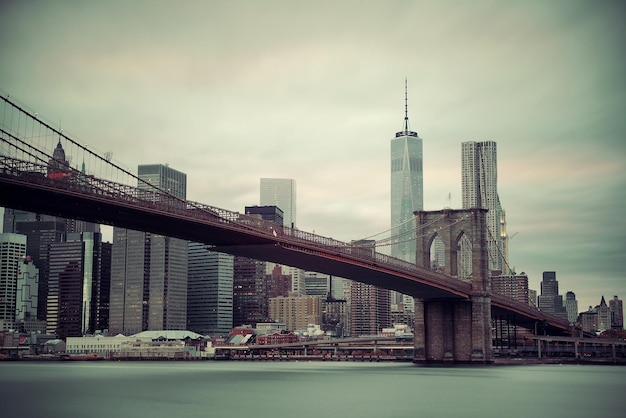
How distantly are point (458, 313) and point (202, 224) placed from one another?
1305 inches

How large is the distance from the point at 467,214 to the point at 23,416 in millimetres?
55385

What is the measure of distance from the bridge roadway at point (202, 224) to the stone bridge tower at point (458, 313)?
6.50 ft

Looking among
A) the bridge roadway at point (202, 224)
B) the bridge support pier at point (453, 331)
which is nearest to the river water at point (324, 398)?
the bridge roadway at point (202, 224)

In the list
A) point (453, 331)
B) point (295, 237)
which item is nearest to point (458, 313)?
point (453, 331)

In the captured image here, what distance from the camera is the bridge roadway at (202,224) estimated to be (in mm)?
46375

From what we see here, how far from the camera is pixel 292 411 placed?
122ft

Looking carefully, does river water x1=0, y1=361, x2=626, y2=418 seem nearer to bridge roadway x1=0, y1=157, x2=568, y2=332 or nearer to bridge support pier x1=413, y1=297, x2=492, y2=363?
bridge roadway x1=0, y1=157, x2=568, y2=332

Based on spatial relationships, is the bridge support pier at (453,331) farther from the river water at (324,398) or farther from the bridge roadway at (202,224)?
the river water at (324,398)

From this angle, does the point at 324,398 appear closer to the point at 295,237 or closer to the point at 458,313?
the point at 295,237

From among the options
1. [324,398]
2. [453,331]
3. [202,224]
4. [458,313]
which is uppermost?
[202,224]

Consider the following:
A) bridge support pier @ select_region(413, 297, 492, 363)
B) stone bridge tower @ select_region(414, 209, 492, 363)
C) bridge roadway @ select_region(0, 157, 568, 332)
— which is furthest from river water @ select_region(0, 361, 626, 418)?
stone bridge tower @ select_region(414, 209, 492, 363)

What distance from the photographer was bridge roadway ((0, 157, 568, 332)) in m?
46.4

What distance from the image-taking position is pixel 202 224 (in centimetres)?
5344

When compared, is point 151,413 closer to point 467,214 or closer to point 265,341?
point 467,214
